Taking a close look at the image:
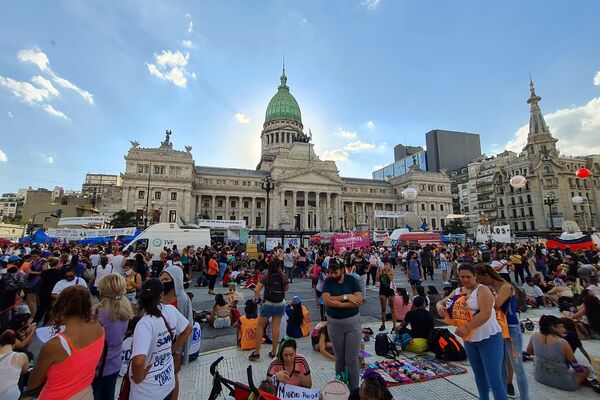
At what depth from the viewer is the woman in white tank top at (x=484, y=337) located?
3492 mm

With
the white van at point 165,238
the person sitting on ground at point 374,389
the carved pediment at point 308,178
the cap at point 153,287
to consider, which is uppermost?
the carved pediment at point 308,178

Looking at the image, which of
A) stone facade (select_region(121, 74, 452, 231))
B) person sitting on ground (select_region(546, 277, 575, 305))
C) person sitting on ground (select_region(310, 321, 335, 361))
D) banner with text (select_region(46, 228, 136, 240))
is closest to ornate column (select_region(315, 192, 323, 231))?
stone facade (select_region(121, 74, 452, 231))

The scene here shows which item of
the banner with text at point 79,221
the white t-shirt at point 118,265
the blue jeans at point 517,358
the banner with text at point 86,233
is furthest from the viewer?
the banner with text at point 79,221

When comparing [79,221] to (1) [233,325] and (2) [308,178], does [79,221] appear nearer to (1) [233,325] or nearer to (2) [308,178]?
(1) [233,325]

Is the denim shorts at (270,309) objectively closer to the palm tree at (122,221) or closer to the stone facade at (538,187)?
the palm tree at (122,221)

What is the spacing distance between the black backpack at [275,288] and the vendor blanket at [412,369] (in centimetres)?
194

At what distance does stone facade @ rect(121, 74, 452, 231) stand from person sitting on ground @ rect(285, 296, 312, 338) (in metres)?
40.1

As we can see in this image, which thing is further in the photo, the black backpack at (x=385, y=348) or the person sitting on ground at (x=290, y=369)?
the black backpack at (x=385, y=348)

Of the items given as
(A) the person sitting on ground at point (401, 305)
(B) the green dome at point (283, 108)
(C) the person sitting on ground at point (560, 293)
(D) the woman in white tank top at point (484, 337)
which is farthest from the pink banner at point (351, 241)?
(B) the green dome at point (283, 108)

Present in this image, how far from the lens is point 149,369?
2.80 m

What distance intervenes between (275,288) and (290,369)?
2.01 metres

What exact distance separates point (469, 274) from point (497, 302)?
684mm

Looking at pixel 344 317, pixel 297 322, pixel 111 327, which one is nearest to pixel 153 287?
pixel 111 327

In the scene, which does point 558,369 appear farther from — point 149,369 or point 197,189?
point 197,189
